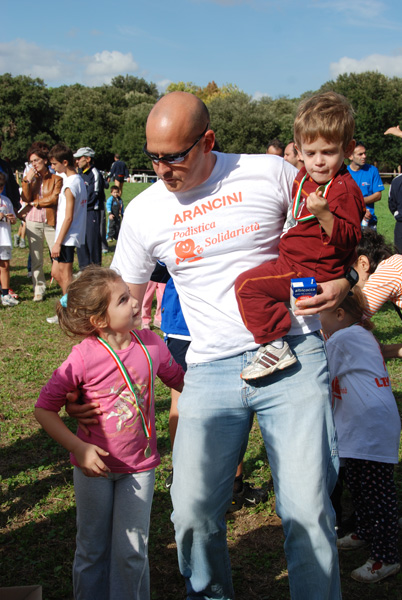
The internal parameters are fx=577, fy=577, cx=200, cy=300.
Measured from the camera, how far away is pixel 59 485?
4137 millimetres

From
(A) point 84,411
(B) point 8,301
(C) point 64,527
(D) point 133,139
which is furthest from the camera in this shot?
(D) point 133,139

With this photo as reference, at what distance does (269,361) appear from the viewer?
2.27 metres

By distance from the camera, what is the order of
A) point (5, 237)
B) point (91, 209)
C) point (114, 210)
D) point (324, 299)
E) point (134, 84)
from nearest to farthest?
point (324, 299)
point (5, 237)
point (91, 209)
point (114, 210)
point (134, 84)

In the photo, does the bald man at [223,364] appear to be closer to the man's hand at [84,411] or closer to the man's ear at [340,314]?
the man's hand at [84,411]

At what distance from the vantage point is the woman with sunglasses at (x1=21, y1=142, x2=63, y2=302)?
9102mm

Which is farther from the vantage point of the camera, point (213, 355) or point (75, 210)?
point (75, 210)

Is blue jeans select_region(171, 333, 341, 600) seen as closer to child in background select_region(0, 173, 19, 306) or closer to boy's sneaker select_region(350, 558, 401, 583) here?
boy's sneaker select_region(350, 558, 401, 583)

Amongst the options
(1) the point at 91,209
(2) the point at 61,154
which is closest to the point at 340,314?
(2) the point at 61,154

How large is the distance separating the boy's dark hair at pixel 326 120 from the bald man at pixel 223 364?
0.61 ft

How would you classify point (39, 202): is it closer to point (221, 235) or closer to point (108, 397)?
point (108, 397)

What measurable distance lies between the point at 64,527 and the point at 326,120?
9.42ft

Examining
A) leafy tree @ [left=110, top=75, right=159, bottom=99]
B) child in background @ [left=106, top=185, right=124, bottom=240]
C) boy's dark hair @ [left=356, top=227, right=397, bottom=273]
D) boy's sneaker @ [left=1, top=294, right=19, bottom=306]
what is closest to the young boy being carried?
boy's dark hair @ [left=356, top=227, right=397, bottom=273]

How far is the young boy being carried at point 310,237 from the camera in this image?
90.4 inches


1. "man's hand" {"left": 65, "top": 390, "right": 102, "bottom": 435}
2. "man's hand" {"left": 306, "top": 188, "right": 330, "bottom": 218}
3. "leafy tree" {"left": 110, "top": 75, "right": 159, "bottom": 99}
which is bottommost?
"man's hand" {"left": 65, "top": 390, "right": 102, "bottom": 435}
